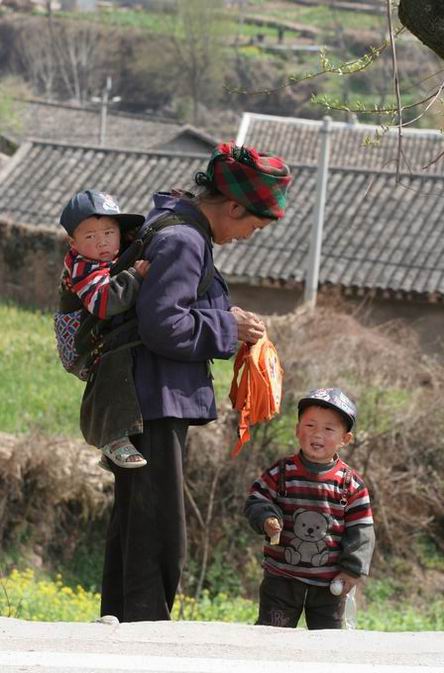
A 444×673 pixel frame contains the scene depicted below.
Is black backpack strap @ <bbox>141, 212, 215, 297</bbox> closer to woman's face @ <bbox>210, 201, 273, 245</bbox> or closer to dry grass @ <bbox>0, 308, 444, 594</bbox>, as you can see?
woman's face @ <bbox>210, 201, 273, 245</bbox>

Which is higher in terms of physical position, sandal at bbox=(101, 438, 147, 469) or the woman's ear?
the woman's ear

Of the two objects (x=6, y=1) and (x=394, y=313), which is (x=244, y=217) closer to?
(x=394, y=313)

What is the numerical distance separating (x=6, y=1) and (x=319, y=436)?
86.6 meters

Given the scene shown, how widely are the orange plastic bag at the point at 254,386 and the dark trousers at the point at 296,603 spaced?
0.54 metres

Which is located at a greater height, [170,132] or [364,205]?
[364,205]

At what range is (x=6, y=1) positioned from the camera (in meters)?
87.7

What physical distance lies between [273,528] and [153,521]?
0.41 metres

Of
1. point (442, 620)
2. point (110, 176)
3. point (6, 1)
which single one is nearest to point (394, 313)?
point (110, 176)

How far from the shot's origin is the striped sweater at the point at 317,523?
487 centimetres

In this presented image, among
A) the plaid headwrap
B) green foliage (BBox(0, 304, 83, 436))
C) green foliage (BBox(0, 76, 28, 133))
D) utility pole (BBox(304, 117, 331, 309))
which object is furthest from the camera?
green foliage (BBox(0, 76, 28, 133))

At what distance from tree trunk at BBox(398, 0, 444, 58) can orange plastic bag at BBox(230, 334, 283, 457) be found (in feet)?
3.84

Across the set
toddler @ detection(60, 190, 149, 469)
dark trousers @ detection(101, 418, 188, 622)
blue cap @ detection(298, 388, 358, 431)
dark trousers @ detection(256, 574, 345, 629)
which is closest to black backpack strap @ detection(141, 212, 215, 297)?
toddler @ detection(60, 190, 149, 469)

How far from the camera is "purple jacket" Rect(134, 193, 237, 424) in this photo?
15.0ft

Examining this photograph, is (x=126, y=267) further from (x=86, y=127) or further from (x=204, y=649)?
(x=86, y=127)
